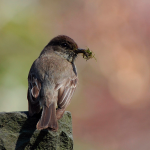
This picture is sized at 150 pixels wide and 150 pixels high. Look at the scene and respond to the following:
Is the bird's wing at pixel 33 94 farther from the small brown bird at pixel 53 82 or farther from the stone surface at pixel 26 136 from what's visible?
the stone surface at pixel 26 136

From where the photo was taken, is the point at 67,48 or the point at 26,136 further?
the point at 67,48

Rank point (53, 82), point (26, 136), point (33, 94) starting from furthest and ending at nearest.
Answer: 1. point (53, 82)
2. point (33, 94)
3. point (26, 136)

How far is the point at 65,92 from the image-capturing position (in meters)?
5.60

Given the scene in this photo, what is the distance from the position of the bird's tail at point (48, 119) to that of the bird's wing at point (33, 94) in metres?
0.12

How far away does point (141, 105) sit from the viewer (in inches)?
460

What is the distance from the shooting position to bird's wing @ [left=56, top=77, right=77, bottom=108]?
5.31 metres

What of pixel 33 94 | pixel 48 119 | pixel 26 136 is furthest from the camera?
pixel 33 94

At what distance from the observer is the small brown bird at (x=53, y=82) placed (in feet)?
16.0

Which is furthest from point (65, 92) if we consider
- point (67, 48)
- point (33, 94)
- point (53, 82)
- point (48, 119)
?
point (67, 48)

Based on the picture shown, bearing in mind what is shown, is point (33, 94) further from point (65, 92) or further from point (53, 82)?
point (65, 92)

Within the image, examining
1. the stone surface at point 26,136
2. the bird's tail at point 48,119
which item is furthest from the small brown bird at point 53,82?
the stone surface at point 26,136

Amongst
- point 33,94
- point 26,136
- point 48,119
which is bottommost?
point 26,136

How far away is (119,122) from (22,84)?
135 inches

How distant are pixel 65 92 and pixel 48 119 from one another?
1.10 meters
